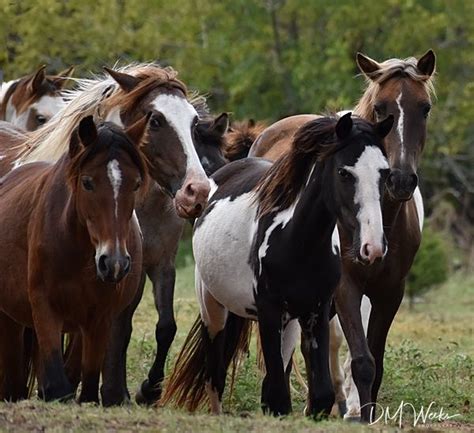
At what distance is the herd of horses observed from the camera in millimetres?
7496

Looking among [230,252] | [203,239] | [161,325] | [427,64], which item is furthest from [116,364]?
[427,64]

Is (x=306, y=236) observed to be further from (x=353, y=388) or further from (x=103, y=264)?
(x=353, y=388)

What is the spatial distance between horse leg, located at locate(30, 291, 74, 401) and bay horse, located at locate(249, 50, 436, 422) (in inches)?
71.8

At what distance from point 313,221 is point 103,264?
4.07 ft

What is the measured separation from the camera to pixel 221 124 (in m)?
10.9

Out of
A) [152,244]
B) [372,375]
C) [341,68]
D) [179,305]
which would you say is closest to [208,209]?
[152,244]

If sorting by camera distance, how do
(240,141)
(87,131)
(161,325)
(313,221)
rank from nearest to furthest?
1. (87,131)
2. (313,221)
3. (161,325)
4. (240,141)

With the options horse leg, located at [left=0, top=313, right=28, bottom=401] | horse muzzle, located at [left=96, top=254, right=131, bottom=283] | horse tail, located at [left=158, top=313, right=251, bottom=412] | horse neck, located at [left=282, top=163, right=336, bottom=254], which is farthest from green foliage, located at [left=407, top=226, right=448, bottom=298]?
horse muzzle, located at [left=96, top=254, right=131, bottom=283]

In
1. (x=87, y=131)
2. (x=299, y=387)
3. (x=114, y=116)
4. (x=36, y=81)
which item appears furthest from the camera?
(x=36, y=81)

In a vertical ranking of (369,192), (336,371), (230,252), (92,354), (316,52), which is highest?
(316,52)

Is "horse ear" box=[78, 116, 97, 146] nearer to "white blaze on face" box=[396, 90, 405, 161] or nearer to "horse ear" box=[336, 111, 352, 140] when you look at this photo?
"horse ear" box=[336, 111, 352, 140]

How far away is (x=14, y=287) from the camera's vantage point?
7941mm

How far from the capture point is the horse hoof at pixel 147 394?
392 inches

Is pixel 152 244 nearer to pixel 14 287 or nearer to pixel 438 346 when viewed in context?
pixel 14 287
